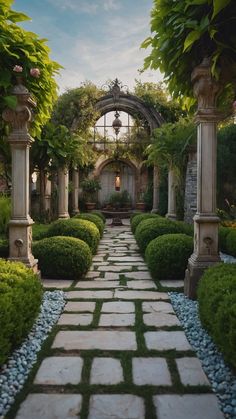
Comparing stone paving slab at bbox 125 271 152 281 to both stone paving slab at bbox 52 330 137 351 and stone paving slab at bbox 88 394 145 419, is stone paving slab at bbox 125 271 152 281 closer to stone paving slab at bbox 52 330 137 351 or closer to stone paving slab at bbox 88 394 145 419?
stone paving slab at bbox 52 330 137 351

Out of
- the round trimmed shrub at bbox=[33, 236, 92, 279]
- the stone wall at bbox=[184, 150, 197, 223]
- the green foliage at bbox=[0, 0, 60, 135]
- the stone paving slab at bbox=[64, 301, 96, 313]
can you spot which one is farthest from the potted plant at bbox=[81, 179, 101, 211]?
the stone paving slab at bbox=[64, 301, 96, 313]

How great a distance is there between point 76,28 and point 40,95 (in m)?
1.24

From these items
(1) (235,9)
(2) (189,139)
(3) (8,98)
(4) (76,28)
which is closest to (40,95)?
(3) (8,98)

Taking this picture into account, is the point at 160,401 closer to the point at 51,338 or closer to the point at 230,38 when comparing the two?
the point at 51,338

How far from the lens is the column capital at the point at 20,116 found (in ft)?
13.0

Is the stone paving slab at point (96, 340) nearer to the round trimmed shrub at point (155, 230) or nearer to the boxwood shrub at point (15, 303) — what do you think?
the boxwood shrub at point (15, 303)

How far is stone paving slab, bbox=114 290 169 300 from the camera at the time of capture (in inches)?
165

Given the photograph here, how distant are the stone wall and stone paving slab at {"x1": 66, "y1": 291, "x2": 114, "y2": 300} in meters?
5.75

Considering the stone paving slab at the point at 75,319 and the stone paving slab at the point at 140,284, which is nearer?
the stone paving slab at the point at 75,319

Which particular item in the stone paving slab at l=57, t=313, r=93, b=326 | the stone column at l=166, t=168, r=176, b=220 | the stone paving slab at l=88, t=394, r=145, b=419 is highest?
the stone column at l=166, t=168, r=176, b=220

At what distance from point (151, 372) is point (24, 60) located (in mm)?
3004

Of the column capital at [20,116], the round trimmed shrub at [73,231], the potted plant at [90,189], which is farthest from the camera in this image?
the potted plant at [90,189]

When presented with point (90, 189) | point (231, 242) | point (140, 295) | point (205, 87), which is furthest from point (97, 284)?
point (90, 189)

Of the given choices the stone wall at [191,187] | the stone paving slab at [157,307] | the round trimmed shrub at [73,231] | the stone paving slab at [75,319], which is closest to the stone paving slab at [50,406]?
the stone paving slab at [75,319]
